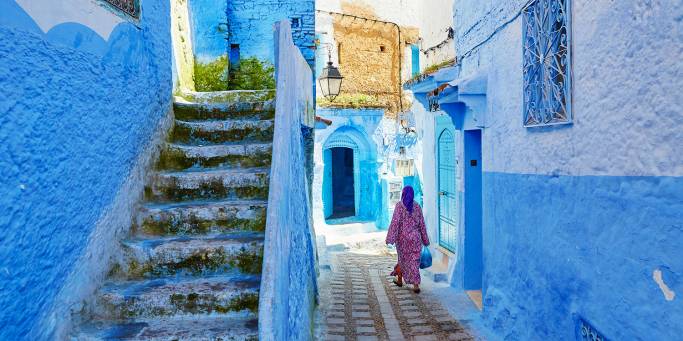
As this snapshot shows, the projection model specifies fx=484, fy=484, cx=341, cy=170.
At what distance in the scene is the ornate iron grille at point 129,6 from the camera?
A: 347 centimetres

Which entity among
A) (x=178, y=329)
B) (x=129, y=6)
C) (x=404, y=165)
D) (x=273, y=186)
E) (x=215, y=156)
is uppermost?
(x=129, y=6)

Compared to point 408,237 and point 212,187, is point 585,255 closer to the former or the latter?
point 212,187

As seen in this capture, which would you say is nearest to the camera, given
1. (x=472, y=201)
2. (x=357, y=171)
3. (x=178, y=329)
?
(x=178, y=329)

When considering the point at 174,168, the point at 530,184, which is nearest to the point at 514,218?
the point at 530,184

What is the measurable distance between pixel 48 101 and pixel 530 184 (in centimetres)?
391

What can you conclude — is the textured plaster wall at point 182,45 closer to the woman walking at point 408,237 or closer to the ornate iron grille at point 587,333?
the woman walking at point 408,237

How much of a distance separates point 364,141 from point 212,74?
32.4 ft

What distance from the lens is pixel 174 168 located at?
4.20 meters

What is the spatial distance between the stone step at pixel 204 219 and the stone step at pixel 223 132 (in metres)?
1.05

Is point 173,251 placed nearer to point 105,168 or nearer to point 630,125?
point 105,168

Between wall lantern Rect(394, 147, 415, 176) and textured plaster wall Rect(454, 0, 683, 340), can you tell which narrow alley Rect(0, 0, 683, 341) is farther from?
wall lantern Rect(394, 147, 415, 176)

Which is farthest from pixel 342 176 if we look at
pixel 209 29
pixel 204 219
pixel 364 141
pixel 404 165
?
pixel 204 219

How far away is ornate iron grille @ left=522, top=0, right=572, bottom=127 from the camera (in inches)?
148

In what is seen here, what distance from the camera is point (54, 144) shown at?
8.75 feet
